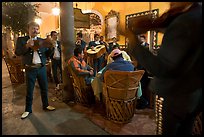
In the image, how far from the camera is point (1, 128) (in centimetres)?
278

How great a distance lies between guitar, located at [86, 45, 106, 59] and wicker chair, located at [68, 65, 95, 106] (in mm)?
2259

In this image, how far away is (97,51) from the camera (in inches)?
231

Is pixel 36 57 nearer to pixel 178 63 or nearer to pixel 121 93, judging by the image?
pixel 121 93

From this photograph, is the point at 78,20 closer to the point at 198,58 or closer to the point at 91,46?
the point at 91,46

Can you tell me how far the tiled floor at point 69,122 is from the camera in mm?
2680

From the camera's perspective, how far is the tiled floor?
268 centimetres

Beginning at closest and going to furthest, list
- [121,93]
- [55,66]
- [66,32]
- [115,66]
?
[121,93]
[115,66]
[66,32]
[55,66]

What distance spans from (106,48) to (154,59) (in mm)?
5183

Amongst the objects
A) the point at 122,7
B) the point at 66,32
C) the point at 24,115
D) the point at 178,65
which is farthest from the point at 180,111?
the point at 122,7

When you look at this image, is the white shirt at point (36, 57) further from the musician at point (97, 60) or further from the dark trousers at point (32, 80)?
the musician at point (97, 60)

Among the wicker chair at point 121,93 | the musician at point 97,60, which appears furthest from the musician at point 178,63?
the musician at point 97,60

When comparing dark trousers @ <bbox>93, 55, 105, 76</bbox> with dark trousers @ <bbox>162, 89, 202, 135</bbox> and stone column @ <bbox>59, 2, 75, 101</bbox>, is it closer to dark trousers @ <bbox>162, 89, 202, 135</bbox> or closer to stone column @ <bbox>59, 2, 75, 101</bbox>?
stone column @ <bbox>59, 2, 75, 101</bbox>

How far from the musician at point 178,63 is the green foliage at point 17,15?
552cm

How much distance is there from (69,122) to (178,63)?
2328mm
